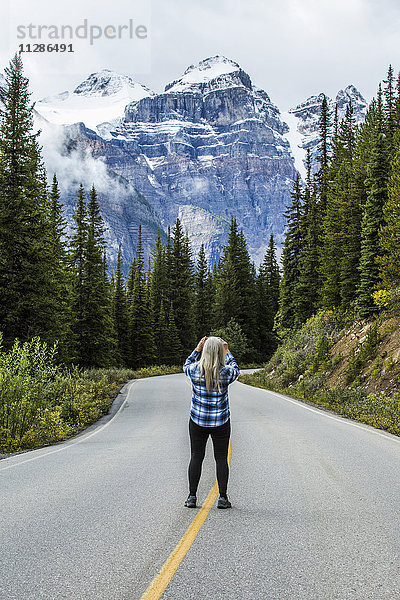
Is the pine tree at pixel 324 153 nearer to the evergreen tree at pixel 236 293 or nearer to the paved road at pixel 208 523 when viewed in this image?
the evergreen tree at pixel 236 293

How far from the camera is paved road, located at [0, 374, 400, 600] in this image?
3.71 meters

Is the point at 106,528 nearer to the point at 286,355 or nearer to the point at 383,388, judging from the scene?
the point at 383,388

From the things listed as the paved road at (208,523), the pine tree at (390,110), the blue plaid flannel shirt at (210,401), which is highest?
the pine tree at (390,110)

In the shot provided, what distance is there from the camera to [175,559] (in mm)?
4156

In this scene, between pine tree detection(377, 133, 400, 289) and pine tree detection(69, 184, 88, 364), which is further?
pine tree detection(69, 184, 88, 364)

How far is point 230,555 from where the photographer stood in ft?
14.0

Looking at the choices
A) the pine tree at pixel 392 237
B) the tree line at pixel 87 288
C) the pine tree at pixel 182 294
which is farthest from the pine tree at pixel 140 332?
the pine tree at pixel 392 237

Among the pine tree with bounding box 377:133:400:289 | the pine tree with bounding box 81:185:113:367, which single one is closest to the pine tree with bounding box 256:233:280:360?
the pine tree with bounding box 81:185:113:367

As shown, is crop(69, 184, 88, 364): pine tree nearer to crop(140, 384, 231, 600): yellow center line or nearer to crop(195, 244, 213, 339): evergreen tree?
crop(140, 384, 231, 600): yellow center line

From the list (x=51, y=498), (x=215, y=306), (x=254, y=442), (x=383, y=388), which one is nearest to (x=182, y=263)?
(x=215, y=306)

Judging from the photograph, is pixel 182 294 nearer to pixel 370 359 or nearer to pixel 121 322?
A: pixel 121 322

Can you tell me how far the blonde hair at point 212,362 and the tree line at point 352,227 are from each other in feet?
54.3

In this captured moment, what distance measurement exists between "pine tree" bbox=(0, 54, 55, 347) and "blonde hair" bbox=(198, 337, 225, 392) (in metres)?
16.9

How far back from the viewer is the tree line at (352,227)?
2211 cm
